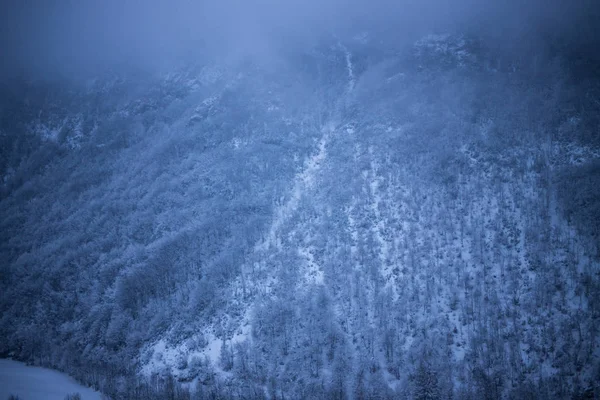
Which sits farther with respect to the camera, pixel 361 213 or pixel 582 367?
pixel 361 213

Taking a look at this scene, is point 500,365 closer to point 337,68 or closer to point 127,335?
point 127,335

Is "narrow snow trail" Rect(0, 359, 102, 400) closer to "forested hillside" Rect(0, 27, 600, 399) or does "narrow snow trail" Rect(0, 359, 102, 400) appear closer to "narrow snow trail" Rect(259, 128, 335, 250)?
"forested hillside" Rect(0, 27, 600, 399)

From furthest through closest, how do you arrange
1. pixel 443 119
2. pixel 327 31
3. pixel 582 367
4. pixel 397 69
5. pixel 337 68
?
pixel 327 31 < pixel 337 68 < pixel 397 69 < pixel 443 119 < pixel 582 367

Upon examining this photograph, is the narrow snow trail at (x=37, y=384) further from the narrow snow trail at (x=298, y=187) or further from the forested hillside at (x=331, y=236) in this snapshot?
the narrow snow trail at (x=298, y=187)

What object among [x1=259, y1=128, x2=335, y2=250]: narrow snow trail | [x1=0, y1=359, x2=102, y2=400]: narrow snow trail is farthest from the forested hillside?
[x1=0, y1=359, x2=102, y2=400]: narrow snow trail

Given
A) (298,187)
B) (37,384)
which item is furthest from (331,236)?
(37,384)

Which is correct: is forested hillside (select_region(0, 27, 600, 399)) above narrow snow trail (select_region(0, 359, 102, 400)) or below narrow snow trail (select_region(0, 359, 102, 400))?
above

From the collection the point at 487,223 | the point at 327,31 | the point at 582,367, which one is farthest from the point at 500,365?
the point at 327,31
